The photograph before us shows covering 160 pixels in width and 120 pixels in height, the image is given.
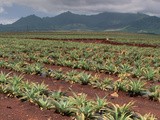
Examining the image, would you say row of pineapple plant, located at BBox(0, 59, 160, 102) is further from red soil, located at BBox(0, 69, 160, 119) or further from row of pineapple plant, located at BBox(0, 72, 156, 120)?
row of pineapple plant, located at BBox(0, 72, 156, 120)

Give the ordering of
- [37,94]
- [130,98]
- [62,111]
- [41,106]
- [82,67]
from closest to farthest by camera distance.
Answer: [62,111], [41,106], [37,94], [130,98], [82,67]

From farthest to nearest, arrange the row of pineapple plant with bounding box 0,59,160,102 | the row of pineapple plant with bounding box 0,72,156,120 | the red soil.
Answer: the row of pineapple plant with bounding box 0,59,160,102
the red soil
the row of pineapple plant with bounding box 0,72,156,120

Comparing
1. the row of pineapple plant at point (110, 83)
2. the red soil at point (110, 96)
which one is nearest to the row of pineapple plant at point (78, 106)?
the red soil at point (110, 96)

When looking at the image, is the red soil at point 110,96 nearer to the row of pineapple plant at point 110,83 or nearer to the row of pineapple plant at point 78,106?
Answer: the row of pineapple plant at point 110,83

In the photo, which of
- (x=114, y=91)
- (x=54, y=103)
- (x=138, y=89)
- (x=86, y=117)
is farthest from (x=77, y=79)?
(x=86, y=117)

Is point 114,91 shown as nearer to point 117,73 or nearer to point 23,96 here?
point 23,96

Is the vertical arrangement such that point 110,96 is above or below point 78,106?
below

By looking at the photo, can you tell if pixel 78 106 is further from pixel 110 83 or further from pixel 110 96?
pixel 110 83

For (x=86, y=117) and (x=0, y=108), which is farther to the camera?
(x=0, y=108)

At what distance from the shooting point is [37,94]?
404 inches

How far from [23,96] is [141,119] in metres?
4.01

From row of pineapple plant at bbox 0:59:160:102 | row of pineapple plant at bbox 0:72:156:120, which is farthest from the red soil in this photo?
row of pineapple plant at bbox 0:72:156:120

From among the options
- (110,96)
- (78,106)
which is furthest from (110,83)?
(78,106)

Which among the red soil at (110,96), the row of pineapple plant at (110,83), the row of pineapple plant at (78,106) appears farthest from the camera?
the row of pineapple plant at (110,83)
